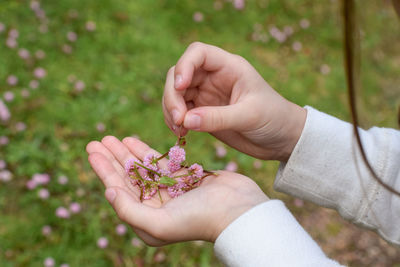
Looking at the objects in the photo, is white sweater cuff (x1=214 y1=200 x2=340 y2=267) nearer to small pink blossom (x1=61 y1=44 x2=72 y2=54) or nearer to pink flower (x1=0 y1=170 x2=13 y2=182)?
pink flower (x1=0 y1=170 x2=13 y2=182)

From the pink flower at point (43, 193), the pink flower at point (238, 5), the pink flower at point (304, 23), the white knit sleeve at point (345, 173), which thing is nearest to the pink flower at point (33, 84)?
the pink flower at point (43, 193)

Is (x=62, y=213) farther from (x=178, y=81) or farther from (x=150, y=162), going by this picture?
(x=178, y=81)

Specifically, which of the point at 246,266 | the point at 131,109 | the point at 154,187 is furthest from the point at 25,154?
the point at 246,266

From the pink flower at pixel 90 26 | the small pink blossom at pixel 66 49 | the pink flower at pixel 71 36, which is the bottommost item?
the small pink blossom at pixel 66 49

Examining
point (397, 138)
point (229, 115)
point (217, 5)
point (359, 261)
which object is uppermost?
point (217, 5)

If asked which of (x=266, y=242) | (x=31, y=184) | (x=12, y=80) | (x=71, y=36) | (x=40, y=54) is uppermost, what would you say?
(x=71, y=36)

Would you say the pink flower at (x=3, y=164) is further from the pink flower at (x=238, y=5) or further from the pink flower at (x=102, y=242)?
the pink flower at (x=238, y=5)

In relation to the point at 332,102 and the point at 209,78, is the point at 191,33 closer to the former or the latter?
the point at 332,102

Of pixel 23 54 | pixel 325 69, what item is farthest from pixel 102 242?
pixel 325 69
